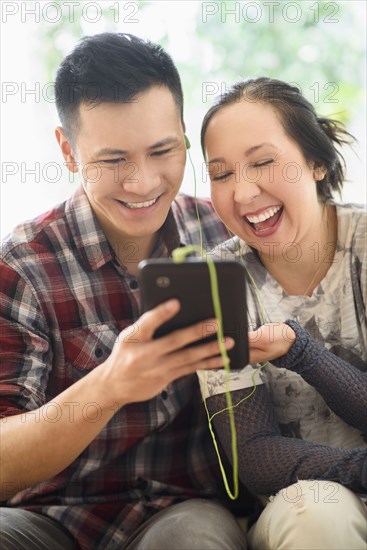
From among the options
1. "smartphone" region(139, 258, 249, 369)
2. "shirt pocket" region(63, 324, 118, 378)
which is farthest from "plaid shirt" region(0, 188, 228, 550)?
"smartphone" region(139, 258, 249, 369)

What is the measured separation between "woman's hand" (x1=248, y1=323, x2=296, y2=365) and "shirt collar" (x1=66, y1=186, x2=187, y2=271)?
365 mm

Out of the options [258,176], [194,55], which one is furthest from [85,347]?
[194,55]

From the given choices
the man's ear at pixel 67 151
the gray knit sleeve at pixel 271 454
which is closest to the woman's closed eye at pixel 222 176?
the man's ear at pixel 67 151

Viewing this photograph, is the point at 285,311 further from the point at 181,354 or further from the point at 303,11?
the point at 303,11

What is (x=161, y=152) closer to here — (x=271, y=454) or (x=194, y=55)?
(x=271, y=454)

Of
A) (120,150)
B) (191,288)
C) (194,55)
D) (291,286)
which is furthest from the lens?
(194,55)

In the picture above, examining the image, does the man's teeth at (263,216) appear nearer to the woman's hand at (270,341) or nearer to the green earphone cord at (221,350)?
the green earphone cord at (221,350)

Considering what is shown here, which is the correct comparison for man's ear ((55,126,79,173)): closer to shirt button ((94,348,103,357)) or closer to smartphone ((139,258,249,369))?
shirt button ((94,348,103,357))

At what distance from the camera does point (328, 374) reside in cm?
129

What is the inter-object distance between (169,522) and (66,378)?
37 centimetres

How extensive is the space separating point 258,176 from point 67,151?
41cm

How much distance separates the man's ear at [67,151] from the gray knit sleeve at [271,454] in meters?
0.54

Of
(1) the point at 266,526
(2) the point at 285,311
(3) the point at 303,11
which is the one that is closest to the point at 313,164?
(2) the point at 285,311

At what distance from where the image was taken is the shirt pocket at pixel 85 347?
1.45m
